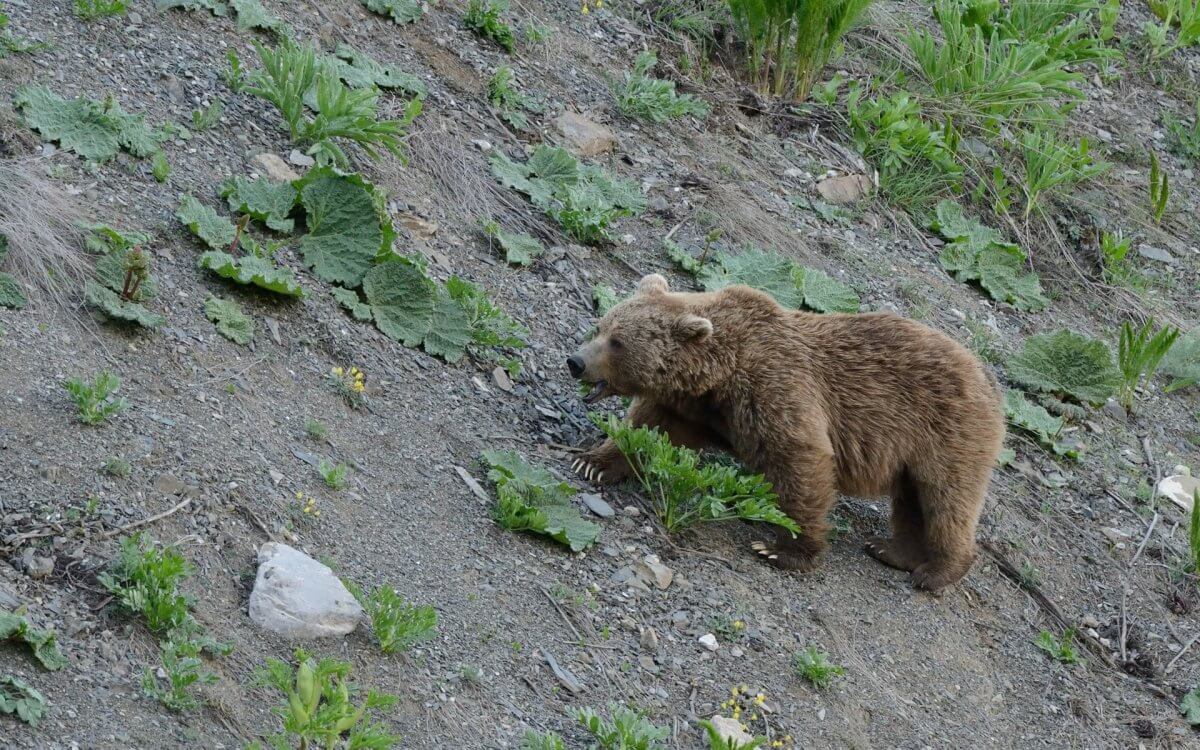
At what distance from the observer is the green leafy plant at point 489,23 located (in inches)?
322

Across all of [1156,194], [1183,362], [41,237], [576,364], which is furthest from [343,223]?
[1156,194]

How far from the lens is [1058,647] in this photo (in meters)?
5.93

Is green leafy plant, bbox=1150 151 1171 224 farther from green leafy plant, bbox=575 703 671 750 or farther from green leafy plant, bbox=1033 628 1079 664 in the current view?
green leafy plant, bbox=575 703 671 750

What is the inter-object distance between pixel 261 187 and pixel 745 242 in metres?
3.06

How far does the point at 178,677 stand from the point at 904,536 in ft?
11.8

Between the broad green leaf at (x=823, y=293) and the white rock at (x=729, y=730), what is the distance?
10.7 ft

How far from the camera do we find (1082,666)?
19.4 feet

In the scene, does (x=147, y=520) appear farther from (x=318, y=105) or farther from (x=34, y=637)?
(x=318, y=105)

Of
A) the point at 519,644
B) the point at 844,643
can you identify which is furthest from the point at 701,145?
the point at 519,644

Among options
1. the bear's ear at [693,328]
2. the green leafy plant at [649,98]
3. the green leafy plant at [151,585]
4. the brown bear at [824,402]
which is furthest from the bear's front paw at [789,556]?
the green leafy plant at [649,98]

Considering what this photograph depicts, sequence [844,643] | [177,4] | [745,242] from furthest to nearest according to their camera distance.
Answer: [745,242], [177,4], [844,643]

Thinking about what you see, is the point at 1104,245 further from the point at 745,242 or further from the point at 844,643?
the point at 844,643

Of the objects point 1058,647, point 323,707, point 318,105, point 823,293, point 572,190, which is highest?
point 318,105

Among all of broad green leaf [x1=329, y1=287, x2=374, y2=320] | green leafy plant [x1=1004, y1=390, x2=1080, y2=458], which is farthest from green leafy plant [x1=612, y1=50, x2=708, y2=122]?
broad green leaf [x1=329, y1=287, x2=374, y2=320]
